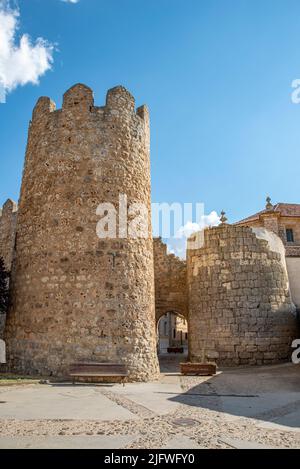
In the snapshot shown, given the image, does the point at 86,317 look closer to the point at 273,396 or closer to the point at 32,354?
the point at 32,354

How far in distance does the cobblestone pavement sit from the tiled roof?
2603 cm

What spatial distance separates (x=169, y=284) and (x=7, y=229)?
25.8 feet

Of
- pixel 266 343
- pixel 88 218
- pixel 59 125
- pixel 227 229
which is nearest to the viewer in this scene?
pixel 88 218

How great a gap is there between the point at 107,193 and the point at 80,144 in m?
1.65

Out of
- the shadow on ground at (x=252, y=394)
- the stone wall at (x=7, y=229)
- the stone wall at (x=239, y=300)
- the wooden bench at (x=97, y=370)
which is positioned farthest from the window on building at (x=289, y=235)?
the wooden bench at (x=97, y=370)

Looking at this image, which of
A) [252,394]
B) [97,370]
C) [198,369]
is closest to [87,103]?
[97,370]

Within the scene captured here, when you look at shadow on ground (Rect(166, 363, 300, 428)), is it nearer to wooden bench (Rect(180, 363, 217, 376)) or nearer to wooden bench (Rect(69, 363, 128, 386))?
wooden bench (Rect(180, 363, 217, 376))

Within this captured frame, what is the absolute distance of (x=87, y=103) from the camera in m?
11.3

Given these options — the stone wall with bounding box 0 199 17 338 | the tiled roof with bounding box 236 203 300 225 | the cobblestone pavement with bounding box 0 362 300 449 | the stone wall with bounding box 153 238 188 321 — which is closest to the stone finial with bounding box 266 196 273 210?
the tiled roof with bounding box 236 203 300 225

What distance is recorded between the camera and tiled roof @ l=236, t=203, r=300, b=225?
30816 millimetres

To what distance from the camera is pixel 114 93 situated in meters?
11.5

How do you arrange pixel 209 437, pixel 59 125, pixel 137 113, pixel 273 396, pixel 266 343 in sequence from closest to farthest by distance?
pixel 209 437
pixel 273 396
pixel 59 125
pixel 137 113
pixel 266 343

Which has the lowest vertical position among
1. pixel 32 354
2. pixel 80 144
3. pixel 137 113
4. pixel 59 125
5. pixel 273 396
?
pixel 273 396

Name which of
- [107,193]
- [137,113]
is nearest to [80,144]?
[107,193]
